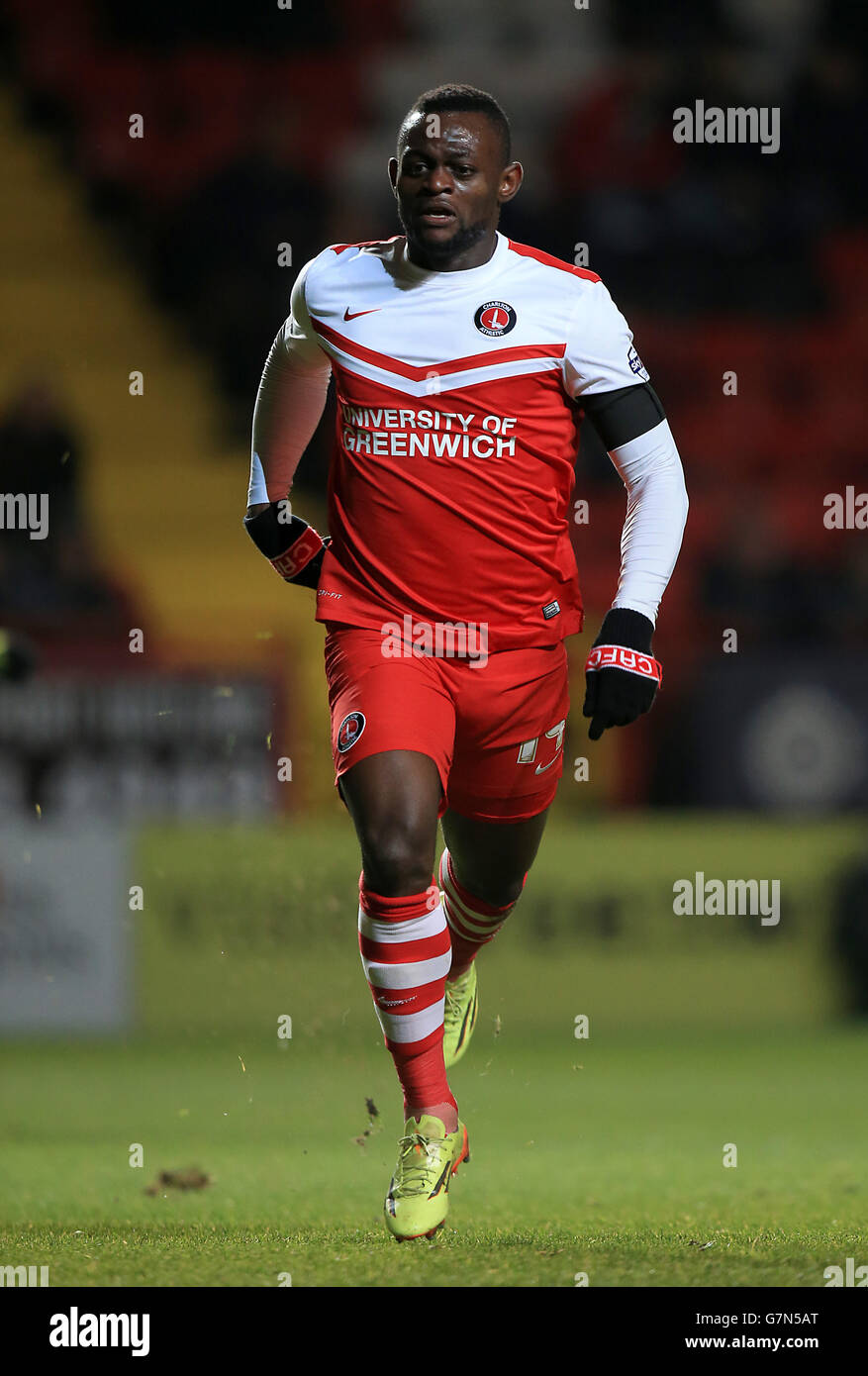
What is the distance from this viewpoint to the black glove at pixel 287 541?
4.53 metres

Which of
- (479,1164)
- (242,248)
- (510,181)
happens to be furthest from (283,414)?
(242,248)

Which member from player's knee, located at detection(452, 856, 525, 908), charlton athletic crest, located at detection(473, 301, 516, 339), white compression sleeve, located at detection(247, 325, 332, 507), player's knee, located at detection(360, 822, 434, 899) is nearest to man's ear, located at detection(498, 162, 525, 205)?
charlton athletic crest, located at detection(473, 301, 516, 339)

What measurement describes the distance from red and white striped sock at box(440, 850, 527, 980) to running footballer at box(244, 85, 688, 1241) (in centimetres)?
56

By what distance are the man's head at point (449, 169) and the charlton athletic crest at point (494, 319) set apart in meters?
0.15

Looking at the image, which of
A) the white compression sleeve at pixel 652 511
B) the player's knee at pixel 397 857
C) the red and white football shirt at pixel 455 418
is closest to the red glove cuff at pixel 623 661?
the white compression sleeve at pixel 652 511

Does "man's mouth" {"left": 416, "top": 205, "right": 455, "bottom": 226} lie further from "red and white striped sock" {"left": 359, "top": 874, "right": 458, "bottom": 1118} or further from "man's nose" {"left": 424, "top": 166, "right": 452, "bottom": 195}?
"red and white striped sock" {"left": 359, "top": 874, "right": 458, "bottom": 1118}

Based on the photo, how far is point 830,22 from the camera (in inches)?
506

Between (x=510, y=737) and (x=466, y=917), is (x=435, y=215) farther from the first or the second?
(x=466, y=917)

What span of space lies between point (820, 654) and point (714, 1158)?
468cm

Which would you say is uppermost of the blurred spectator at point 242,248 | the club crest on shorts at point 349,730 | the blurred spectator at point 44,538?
the blurred spectator at point 242,248

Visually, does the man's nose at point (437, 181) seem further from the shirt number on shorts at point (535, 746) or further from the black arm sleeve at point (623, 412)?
the shirt number on shorts at point (535, 746)

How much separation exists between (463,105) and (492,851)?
1.77 meters

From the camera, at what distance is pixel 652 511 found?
4043mm

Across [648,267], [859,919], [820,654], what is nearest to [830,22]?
[648,267]
